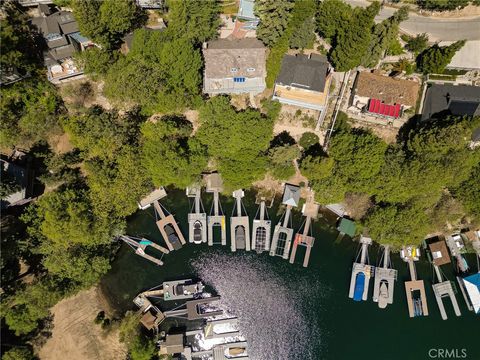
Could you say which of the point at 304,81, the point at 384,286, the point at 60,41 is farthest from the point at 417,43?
the point at 60,41

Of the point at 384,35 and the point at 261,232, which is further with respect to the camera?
the point at 261,232

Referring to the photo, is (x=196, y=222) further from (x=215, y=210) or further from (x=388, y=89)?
(x=388, y=89)

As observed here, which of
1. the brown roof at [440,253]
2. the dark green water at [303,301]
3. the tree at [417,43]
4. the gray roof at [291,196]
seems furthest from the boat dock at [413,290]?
the tree at [417,43]

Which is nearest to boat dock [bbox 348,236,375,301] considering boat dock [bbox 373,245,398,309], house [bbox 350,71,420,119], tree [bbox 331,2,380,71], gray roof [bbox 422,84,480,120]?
boat dock [bbox 373,245,398,309]

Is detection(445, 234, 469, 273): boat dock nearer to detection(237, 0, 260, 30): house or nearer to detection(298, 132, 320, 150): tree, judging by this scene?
detection(298, 132, 320, 150): tree

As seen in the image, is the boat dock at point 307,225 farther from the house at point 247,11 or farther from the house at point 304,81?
the house at point 247,11

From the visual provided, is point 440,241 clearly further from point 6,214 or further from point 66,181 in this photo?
point 6,214
